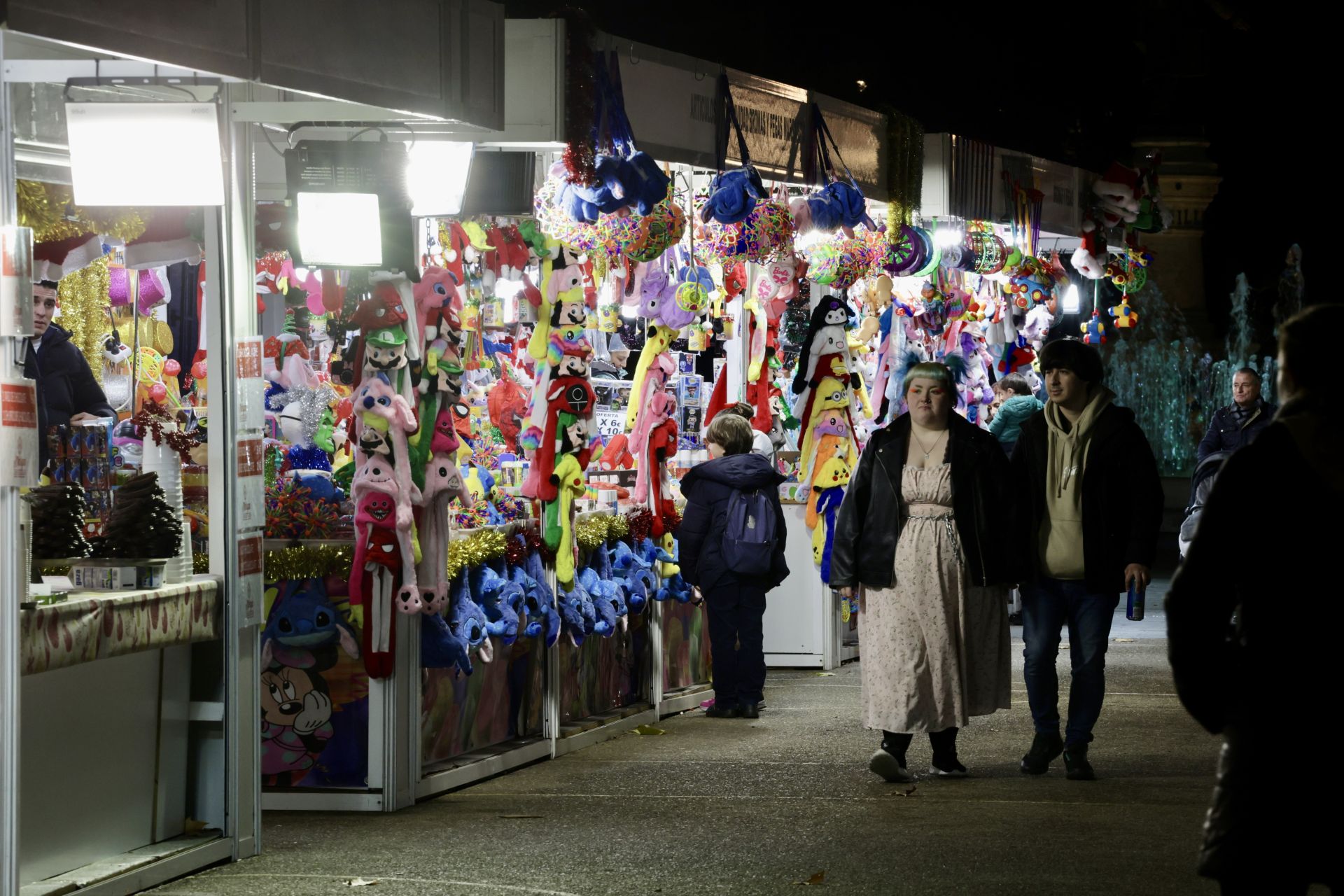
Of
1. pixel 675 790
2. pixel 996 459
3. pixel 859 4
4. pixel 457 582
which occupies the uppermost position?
pixel 859 4

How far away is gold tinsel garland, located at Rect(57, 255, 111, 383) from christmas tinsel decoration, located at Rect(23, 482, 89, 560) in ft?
6.70

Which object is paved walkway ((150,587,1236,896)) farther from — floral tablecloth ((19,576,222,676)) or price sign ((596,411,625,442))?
price sign ((596,411,625,442))

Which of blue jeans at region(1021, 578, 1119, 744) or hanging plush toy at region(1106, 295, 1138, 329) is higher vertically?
hanging plush toy at region(1106, 295, 1138, 329)

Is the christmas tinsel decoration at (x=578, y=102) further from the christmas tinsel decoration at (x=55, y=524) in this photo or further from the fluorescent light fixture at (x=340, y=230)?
the christmas tinsel decoration at (x=55, y=524)

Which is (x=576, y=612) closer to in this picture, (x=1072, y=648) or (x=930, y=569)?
(x=930, y=569)

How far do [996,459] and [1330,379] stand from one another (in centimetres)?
450

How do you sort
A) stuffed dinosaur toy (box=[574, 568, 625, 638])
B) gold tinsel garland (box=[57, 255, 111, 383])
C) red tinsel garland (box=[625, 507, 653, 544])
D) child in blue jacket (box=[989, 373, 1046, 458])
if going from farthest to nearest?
child in blue jacket (box=[989, 373, 1046, 458]) < red tinsel garland (box=[625, 507, 653, 544]) < stuffed dinosaur toy (box=[574, 568, 625, 638]) < gold tinsel garland (box=[57, 255, 111, 383])

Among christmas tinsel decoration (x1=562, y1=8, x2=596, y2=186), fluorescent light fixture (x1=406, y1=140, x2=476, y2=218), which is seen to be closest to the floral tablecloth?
fluorescent light fixture (x1=406, y1=140, x2=476, y2=218)

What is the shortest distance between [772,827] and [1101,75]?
25.9 metres

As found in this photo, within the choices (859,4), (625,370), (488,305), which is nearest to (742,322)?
(625,370)

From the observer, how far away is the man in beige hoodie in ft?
26.5

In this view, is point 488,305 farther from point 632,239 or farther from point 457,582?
point 457,582

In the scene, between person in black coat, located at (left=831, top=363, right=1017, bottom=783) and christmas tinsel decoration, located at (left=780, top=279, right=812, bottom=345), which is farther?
christmas tinsel decoration, located at (left=780, top=279, right=812, bottom=345)

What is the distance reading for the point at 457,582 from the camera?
8164 millimetres
